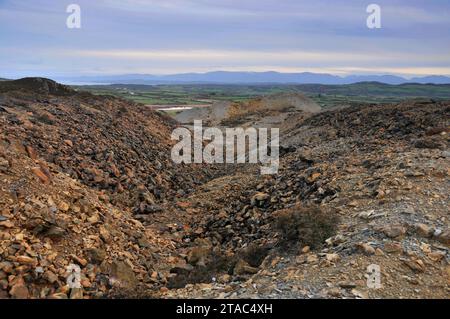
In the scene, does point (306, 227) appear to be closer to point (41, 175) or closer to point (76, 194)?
point (76, 194)

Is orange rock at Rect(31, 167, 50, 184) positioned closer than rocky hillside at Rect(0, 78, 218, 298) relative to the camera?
No

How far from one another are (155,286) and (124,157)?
25.8ft

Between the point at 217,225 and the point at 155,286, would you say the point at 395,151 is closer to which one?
the point at 217,225

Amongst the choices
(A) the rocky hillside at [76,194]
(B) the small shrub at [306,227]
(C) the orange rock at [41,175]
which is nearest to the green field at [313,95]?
(A) the rocky hillside at [76,194]

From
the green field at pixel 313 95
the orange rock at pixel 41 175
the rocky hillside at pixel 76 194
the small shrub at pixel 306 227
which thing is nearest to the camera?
the rocky hillside at pixel 76 194

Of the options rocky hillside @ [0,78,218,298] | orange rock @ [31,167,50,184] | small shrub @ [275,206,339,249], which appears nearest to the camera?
rocky hillside @ [0,78,218,298]

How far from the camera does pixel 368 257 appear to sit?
20.6 feet

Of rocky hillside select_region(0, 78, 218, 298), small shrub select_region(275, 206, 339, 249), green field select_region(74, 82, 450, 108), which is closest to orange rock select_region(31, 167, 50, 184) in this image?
rocky hillside select_region(0, 78, 218, 298)

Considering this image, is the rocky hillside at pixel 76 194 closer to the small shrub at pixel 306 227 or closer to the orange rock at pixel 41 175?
the orange rock at pixel 41 175

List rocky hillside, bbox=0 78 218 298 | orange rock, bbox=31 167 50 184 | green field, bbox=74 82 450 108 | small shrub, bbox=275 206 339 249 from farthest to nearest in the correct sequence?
green field, bbox=74 82 450 108, orange rock, bbox=31 167 50 184, small shrub, bbox=275 206 339 249, rocky hillside, bbox=0 78 218 298

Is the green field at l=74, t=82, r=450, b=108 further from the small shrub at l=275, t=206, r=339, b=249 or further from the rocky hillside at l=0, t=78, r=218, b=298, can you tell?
the small shrub at l=275, t=206, r=339, b=249

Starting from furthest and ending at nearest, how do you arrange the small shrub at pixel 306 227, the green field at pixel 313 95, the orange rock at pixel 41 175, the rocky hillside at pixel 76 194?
1. the green field at pixel 313 95
2. the orange rock at pixel 41 175
3. the small shrub at pixel 306 227
4. the rocky hillside at pixel 76 194

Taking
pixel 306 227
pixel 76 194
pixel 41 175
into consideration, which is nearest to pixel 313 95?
pixel 76 194

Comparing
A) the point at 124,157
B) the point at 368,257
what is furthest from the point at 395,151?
the point at 124,157
